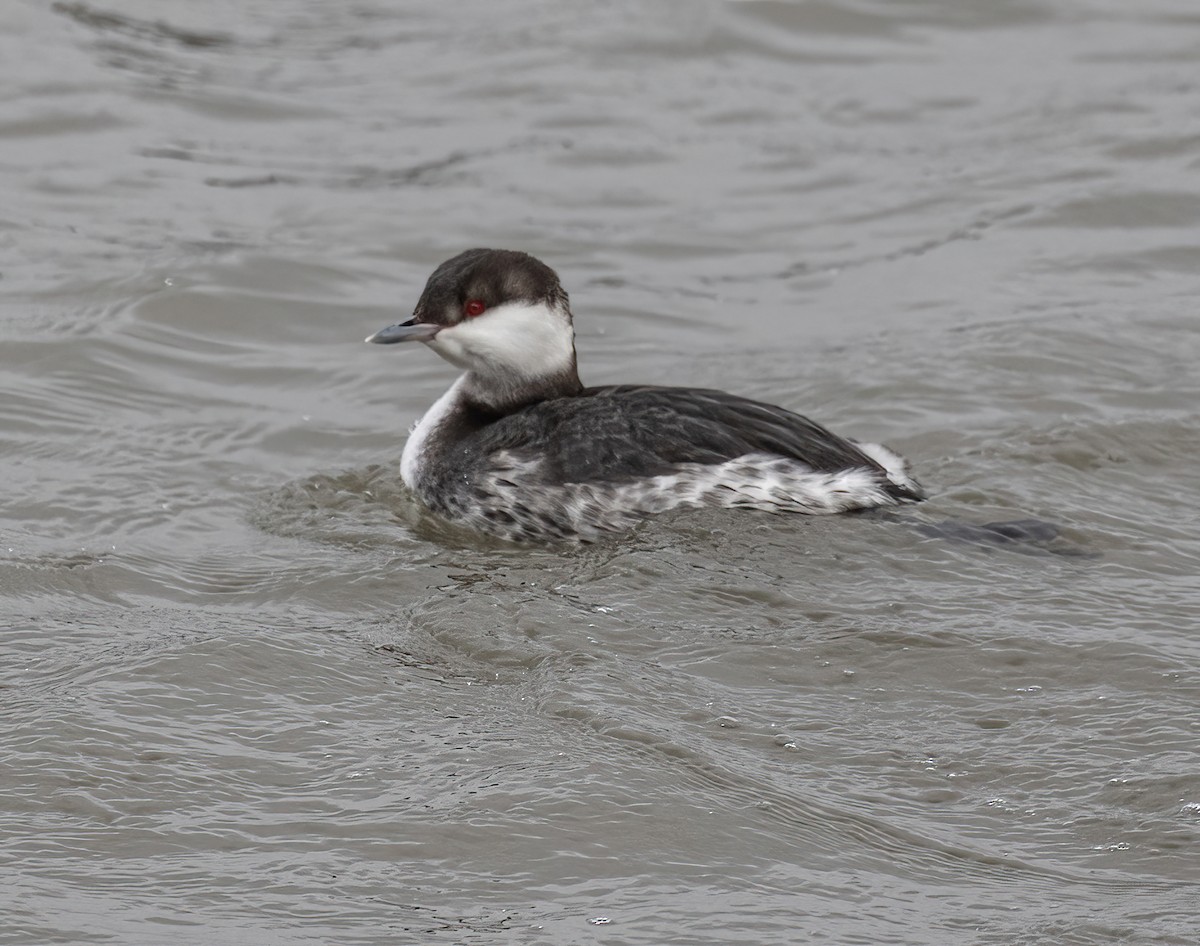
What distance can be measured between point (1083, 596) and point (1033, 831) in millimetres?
1698

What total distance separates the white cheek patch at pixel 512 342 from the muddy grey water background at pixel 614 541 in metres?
0.68

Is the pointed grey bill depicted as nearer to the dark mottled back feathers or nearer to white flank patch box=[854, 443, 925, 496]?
the dark mottled back feathers

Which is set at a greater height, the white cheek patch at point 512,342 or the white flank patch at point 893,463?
the white cheek patch at point 512,342

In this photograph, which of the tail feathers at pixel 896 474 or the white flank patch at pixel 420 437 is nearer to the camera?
the tail feathers at pixel 896 474

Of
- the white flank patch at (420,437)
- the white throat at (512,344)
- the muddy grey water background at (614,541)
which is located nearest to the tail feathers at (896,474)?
the muddy grey water background at (614,541)

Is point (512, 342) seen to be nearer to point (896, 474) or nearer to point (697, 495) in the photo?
point (697, 495)

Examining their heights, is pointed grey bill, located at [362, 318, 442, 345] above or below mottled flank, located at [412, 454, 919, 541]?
above

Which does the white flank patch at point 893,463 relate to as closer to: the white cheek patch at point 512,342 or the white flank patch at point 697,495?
the white flank patch at point 697,495

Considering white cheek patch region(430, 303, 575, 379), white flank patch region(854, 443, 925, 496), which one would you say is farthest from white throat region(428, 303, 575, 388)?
white flank patch region(854, 443, 925, 496)

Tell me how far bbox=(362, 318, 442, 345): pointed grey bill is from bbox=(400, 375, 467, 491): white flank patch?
39cm

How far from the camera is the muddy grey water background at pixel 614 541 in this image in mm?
4645

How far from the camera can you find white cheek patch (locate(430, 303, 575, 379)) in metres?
7.35

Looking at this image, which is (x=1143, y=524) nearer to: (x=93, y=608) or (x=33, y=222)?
(x=93, y=608)

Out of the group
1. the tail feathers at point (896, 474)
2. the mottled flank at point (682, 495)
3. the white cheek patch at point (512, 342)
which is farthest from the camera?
the white cheek patch at point (512, 342)
